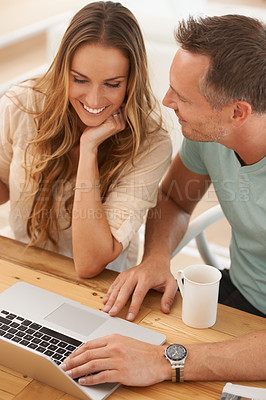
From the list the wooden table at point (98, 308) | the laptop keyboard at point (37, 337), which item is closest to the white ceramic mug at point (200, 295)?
the wooden table at point (98, 308)

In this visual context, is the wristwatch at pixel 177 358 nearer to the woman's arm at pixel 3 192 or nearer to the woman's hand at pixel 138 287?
the woman's hand at pixel 138 287

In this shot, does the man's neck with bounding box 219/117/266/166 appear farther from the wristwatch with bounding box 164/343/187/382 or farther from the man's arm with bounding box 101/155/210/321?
the wristwatch with bounding box 164/343/187/382

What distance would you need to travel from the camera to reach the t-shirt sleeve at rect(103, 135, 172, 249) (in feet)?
4.88

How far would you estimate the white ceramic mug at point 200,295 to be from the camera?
3.79ft

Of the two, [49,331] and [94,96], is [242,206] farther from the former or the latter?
[49,331]

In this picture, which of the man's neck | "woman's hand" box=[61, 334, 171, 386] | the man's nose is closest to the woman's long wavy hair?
the man's nose

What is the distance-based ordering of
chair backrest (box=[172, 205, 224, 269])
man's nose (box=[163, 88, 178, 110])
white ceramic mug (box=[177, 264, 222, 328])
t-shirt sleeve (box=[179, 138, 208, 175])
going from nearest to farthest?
white ceramic mug (box=[177, 264, 222, 328]) → man's nose (box=[163, 88, 178, 110]) → t-shirt sleeve (box=[179, 138, 208, 175]) → chair backrest (box=[172, 205, 224, 269])

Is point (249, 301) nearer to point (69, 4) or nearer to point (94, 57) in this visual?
point (94, 57)

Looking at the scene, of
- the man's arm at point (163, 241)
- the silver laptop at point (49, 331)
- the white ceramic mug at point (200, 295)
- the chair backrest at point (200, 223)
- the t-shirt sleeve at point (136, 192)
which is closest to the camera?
the silver laptop at point (49, 331)

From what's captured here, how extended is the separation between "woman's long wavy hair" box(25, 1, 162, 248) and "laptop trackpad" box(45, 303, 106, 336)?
0.42 metres

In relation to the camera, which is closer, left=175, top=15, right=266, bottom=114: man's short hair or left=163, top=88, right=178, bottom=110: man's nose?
left=175, top=15, right=266, bottom=114: man's short hair

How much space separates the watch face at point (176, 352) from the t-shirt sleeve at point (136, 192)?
1.48 feet

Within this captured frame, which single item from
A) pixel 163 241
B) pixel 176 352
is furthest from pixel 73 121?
pixel 176 352

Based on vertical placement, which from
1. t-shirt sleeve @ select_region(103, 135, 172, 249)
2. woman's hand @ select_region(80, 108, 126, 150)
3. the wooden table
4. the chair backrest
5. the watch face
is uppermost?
woman's hand @ select_region(80, 108, 126, 150)
